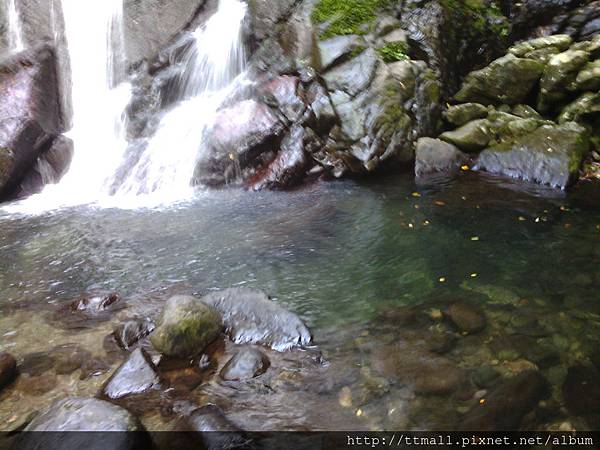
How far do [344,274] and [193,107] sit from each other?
6.58 meters

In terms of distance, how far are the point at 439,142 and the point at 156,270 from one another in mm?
6130

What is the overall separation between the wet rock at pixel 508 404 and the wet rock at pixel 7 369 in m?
3.66

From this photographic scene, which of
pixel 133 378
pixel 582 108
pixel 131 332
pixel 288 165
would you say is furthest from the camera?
pixel 288 165

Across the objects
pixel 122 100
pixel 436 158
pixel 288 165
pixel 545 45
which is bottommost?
pixel 288 165

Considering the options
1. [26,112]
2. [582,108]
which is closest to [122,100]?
[26,112]

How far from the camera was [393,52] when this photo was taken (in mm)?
9312

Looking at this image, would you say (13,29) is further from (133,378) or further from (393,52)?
(133,378)

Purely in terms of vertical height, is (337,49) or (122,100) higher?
(337,49)

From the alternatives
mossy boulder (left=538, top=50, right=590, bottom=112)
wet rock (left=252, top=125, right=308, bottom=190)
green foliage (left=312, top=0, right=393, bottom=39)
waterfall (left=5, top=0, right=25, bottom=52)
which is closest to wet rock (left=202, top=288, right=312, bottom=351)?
wet rock (left=252, top=125, right=308, bottom=190)

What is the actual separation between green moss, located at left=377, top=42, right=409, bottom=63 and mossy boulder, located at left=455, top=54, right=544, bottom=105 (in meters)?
1.62

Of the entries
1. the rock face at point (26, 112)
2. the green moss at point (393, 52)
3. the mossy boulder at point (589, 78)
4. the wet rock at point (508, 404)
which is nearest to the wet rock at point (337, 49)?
the green moss at point (393, 52)

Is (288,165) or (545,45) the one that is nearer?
(288,165)

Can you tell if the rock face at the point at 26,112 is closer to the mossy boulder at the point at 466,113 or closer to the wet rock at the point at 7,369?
the wet rock at the point at 7,369

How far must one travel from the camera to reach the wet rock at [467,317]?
13.5 feet
